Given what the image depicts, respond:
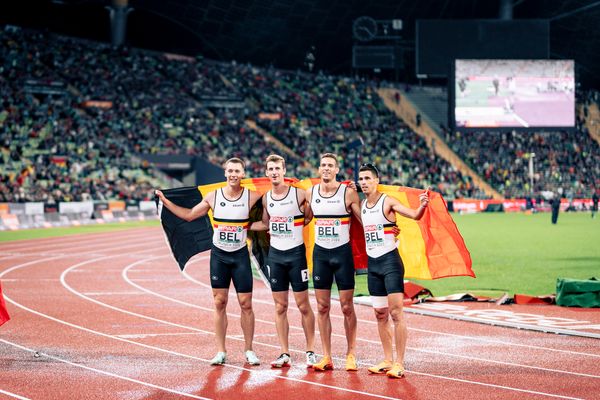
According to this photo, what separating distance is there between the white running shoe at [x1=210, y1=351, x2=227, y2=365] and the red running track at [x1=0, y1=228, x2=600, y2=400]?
0.10 m

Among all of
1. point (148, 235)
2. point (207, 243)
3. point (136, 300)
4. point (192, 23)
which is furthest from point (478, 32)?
point (207, 243)

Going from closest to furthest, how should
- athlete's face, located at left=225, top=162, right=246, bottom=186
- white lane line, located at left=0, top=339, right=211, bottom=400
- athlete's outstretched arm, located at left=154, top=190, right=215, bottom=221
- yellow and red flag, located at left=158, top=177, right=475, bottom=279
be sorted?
1. white lane line, located at left=0, top=339, right=211, bottom=400
2. athlete's face, located at left=225, top=162, right=246, bottom=186
3. athlete's outstretched arm, located at left=154, top=190, right=215, bottom=221
4. yellow and red flag, located at left=158, top=177, right=475, bottom=279

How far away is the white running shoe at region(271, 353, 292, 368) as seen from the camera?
9.70 m

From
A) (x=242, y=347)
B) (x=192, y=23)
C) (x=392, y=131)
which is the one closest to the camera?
(x=242, y=347)

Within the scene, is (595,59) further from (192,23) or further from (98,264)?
(98,264)

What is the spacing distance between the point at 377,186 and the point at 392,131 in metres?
59.1

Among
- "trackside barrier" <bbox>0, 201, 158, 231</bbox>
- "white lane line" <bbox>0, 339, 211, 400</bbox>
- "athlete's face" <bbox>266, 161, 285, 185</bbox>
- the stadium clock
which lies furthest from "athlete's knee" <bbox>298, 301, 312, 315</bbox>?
the stadium clock

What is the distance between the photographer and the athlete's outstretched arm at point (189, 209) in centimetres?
1026

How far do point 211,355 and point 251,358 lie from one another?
0.90 m

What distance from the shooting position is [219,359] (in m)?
9.87

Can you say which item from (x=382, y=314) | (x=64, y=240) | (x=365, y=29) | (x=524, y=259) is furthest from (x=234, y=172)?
(x=365, y=29)

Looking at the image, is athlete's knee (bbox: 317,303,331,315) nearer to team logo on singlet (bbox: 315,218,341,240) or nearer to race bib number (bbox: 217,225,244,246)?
team logo on singlet (bbox: 315,218,341,240)

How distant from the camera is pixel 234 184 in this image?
32.6 ft

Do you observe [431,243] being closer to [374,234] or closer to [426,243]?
[426,243]
